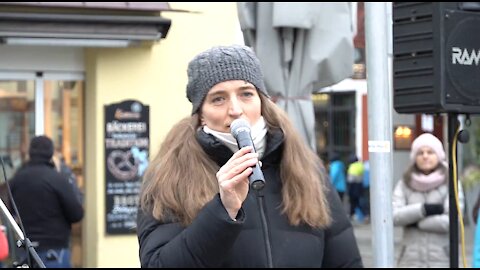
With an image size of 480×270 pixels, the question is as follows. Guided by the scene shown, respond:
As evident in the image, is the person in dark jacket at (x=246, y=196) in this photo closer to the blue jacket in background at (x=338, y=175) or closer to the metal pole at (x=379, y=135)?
the metal pole at (x=379, y=135)

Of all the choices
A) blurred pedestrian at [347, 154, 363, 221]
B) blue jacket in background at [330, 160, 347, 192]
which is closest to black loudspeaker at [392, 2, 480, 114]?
blue jacket in background at [330, 160, 347, 192]

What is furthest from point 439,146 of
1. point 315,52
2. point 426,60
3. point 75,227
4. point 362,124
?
point 362,124

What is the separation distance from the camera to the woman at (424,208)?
6.27m

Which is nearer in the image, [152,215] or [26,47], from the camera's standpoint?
[152,215]

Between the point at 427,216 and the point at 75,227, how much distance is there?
3.66m

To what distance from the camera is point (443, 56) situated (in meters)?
3.75

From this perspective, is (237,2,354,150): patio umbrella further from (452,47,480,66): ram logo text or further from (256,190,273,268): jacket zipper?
(256,190,273,268): jacket zipper

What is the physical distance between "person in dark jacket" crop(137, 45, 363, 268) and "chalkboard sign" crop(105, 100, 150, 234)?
5174 millimetres

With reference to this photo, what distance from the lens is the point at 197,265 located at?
93.4 inches

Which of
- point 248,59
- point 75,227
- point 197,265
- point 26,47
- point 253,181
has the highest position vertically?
point 26,47

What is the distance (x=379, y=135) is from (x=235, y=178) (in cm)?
207

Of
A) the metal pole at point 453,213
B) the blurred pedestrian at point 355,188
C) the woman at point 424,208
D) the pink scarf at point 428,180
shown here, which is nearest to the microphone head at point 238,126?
the metal pole at point 453,213

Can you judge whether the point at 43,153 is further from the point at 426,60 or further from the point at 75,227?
the point at 426,60

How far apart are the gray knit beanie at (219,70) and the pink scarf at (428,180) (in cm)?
400
